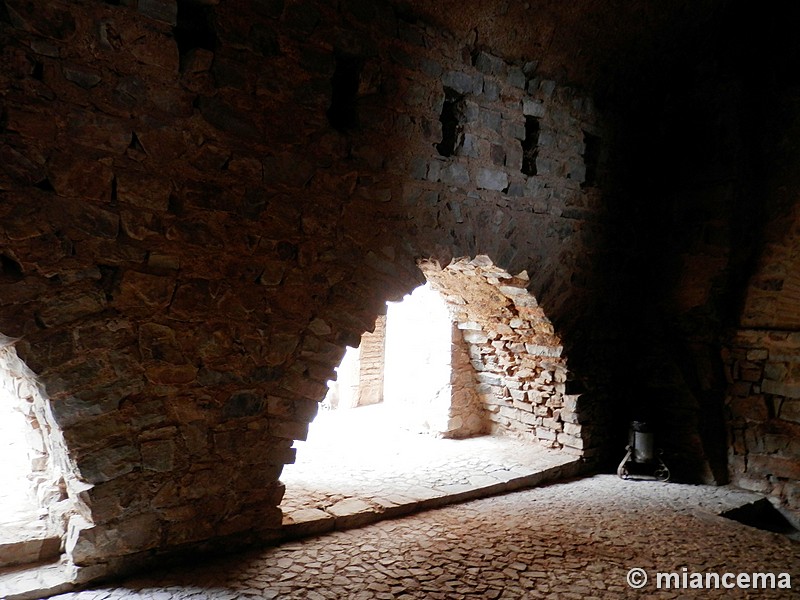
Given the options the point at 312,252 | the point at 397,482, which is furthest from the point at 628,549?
the point at 312,252

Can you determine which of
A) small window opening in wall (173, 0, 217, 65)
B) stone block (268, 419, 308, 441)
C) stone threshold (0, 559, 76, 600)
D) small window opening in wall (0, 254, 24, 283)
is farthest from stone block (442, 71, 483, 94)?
stone threshold (0, 559, 76, 600)

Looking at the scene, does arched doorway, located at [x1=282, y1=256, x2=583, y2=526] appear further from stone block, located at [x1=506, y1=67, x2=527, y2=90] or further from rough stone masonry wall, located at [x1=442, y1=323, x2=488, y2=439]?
stone block, located at [x1=506, y1=67, x2=527, y2=90]

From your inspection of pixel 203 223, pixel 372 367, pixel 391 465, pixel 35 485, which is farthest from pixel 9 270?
pixel 372 367

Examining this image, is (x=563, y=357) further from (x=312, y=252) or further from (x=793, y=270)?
(x=312, y=252)

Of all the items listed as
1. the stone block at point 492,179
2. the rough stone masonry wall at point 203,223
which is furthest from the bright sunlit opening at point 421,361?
the rough stone masonry wall at point 203,223

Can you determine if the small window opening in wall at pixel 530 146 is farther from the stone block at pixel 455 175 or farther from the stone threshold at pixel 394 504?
the stone threshold at pixel 394 504

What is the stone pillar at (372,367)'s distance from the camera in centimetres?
818

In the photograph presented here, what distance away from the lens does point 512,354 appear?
565 centimetres

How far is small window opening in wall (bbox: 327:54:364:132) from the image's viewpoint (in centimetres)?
374

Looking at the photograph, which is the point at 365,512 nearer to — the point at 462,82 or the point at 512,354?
the point at 512,354

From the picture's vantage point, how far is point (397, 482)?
4.56 metres

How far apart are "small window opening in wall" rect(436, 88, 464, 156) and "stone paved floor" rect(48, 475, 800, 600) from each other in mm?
2661

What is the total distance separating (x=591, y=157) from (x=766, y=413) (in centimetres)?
262

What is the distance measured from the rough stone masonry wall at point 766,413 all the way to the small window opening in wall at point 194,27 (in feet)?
15.2
